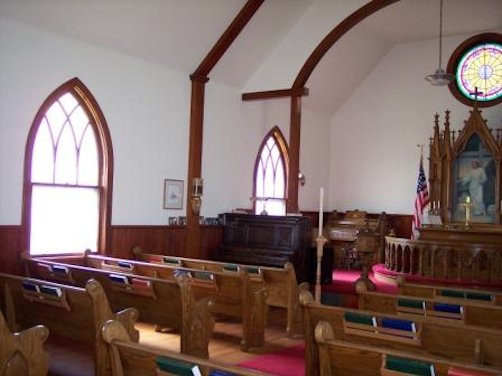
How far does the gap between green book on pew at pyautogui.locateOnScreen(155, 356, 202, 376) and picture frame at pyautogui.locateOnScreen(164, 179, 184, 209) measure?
6.45 m

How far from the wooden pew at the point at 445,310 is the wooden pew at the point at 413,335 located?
50 centimetres

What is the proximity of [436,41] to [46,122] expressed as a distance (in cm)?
891

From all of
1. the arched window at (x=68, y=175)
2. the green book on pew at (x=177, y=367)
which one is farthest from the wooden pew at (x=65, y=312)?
the arched window at (x=68, y=175)

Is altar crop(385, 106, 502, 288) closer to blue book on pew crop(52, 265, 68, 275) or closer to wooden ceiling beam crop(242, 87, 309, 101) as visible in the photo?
wooden ceiling beam crop(242, 87, 309, 101)

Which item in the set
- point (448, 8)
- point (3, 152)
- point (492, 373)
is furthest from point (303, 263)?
point (492, 373)

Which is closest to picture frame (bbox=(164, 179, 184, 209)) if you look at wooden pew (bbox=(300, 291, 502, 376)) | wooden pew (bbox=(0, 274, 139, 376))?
wooden pew (bbox=(0, 274, 139, 376))

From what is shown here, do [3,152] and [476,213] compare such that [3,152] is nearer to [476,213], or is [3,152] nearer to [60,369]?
[60,369]

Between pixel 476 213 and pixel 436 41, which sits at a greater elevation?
pixel 436 41

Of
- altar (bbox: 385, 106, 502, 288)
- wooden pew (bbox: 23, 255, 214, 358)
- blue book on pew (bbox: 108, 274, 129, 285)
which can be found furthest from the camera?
altar (bbox: 385, 106, 502, 288)

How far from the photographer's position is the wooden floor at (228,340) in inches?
221

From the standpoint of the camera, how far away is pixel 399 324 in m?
3.58

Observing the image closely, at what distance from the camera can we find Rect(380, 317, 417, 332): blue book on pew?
3.53m

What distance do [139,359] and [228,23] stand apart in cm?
712

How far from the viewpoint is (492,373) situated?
8.19 ft
